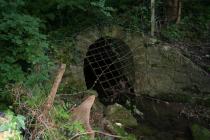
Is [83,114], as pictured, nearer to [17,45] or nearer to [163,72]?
[17,45]

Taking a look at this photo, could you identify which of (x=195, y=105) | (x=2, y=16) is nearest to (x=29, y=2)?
(x=2, y=16)

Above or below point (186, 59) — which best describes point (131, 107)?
below

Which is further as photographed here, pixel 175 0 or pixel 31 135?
pixel 175 0

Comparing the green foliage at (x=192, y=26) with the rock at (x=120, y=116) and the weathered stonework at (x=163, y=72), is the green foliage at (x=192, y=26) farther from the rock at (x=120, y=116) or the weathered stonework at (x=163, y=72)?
the rock at (x=120, y=116)

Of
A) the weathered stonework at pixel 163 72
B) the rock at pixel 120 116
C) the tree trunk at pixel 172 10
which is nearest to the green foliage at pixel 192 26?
the tree trunk at pixel 172 10

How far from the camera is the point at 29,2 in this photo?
704 cm

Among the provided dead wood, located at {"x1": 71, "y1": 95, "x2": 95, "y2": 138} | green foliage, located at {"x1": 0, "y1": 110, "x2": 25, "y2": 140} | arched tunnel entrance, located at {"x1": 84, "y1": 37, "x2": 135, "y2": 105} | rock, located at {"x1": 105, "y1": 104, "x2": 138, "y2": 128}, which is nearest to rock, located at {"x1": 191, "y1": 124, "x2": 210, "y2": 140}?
rock, located at {"x1": 105, "y1": 104, "x2": 138, "y2": 128}

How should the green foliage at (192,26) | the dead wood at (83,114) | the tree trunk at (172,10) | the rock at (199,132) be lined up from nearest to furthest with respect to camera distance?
the dead wood at (83,114)
the rock at (199,132)
the green foliage at (192,26)
the tree trunk at (172,10)

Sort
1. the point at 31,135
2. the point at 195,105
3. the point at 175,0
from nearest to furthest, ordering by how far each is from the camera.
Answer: the point at 31,135 < the point at 195,105 < the point at 175,0

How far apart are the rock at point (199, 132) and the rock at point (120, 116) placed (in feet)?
3.78

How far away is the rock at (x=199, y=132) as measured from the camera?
275 inches

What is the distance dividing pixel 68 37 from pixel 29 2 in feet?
3.43

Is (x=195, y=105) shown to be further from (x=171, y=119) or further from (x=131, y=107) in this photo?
(x=131, y=107)

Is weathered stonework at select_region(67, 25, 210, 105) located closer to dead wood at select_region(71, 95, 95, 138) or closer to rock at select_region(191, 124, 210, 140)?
rock at select_region(191, 124, 210, 140)
